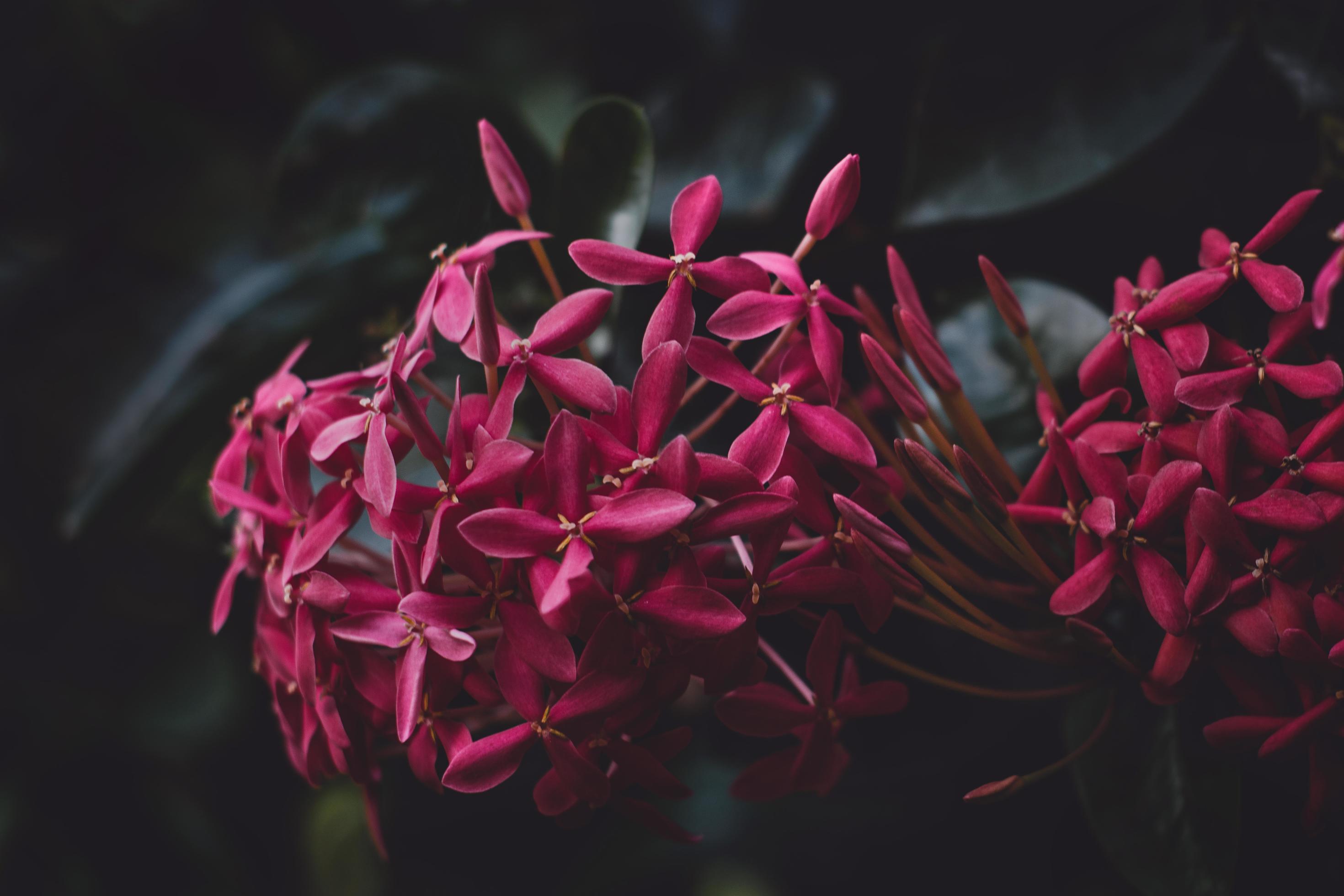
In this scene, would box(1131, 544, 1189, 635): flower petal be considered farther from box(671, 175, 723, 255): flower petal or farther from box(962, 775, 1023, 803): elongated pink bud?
box(671, 175, 723, 255): flower petal

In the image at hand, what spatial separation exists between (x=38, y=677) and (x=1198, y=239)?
38.4 inches

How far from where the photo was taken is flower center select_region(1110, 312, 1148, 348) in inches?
11.8

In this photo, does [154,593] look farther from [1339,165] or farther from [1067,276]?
[1339,165]

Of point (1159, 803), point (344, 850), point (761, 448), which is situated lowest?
point (344, 850)

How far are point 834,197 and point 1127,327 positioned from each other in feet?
0.37

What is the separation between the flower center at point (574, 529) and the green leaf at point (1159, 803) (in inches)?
9.4

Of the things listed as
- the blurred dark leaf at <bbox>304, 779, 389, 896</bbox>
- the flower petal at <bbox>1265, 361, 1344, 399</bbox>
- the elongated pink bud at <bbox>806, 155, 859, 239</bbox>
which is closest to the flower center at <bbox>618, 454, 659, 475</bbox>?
the elongated pink bud at <bbox>806, 155, 859, 239</bbox>

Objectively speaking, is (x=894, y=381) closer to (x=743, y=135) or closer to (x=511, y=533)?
(x=511, y=533)

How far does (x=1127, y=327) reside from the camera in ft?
0.99

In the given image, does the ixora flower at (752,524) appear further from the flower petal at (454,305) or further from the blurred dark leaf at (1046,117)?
the blurred dark leaf at (1046,117)

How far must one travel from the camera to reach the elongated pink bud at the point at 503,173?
0.34 m

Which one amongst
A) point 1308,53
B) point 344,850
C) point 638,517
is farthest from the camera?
point 344,850

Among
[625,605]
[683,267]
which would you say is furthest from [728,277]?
[625,605]

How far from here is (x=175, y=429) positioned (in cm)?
50
